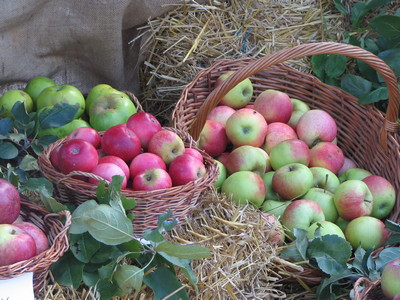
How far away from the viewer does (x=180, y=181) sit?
1.57 meters

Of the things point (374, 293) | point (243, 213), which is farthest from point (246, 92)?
point (374, 293)

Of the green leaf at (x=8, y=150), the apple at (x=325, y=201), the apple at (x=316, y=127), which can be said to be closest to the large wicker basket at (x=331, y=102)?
the apple at (x=316, y=127)

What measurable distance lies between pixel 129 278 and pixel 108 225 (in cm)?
12

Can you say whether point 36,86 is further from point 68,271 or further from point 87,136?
point 68,271

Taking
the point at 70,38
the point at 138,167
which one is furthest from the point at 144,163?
the point at 70,38

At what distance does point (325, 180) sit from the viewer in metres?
2.01

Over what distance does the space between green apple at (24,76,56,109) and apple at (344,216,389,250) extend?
1184mm

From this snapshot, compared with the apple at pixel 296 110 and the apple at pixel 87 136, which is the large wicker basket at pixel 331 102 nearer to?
the apple at pixel 296 110

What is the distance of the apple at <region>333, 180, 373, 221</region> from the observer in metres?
1.89

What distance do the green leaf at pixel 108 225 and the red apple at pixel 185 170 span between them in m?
0.31

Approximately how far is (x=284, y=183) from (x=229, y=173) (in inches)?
8.3

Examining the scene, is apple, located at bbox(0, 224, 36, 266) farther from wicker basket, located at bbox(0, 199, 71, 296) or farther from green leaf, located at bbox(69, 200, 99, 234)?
green leaf, located at bbox(69, 200, 99, 234)

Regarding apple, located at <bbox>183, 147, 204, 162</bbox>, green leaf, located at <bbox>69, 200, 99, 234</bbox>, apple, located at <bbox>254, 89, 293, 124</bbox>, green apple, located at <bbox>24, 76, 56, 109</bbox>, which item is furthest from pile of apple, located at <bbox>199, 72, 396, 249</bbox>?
green apple, located at <bbox>24, 76, 56, 109</bbox>

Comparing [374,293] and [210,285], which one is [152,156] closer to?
[210,285]
